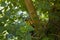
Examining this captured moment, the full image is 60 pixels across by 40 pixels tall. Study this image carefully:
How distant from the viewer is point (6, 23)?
1.15 m

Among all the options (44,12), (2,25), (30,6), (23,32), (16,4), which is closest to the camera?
(23,32)

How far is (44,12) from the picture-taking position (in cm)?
189

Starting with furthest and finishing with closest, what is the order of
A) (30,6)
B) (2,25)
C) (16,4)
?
(30,6), (16,4), (2,25)

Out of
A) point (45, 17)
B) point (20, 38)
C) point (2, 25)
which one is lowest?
point (20, 38)

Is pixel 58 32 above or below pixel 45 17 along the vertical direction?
below

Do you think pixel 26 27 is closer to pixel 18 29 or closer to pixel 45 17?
pixel 18 29

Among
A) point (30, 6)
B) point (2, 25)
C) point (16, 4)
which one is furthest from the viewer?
point (30, 6)

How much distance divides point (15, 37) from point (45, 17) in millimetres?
974

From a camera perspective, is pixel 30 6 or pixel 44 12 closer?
pixel 30 6

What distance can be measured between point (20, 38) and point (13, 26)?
8 centimetres

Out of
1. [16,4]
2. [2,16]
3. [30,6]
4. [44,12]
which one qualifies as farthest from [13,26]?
[44,12]

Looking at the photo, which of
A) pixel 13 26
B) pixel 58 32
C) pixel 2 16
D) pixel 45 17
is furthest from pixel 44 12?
pixel 13 26

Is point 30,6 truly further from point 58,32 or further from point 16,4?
point 58,32

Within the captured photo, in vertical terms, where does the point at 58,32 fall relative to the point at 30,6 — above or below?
below
